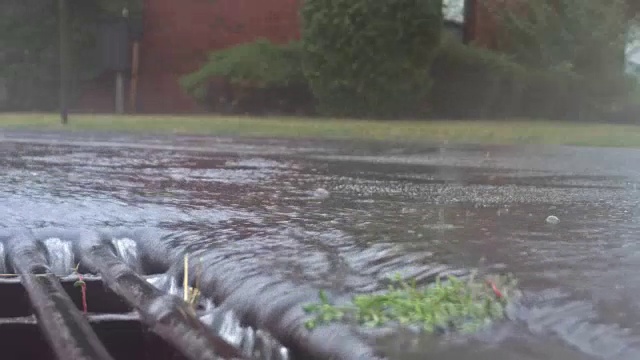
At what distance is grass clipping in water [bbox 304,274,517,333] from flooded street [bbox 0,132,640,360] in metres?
0.06

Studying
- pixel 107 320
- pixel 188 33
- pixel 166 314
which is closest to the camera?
pixel 166 314

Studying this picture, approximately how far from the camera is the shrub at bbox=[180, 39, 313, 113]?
1742 centimetres

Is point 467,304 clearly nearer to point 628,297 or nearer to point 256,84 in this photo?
point 628,297

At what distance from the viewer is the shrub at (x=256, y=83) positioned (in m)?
17.4

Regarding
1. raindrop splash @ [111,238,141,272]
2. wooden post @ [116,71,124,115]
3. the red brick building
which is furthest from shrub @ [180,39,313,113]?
raindrop splash @ [111,238,141,272]

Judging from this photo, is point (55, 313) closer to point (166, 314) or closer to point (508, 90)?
point (166, 314)

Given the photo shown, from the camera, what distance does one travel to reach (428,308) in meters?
2.08

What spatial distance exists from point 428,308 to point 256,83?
15498 mm

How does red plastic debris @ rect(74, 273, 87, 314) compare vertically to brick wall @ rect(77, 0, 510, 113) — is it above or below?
below

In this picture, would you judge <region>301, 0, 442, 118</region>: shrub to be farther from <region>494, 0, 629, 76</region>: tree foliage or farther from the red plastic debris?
the red plastic debris

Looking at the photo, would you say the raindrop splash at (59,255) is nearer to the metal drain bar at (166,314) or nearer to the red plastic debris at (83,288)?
the metal drain bar at (166,314)

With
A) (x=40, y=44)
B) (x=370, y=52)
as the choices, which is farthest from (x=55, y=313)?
(x=40, y=44)

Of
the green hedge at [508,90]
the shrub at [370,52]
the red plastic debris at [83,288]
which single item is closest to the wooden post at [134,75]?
the shrub at [370,52]

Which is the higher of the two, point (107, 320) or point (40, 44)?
point (40, 44)
